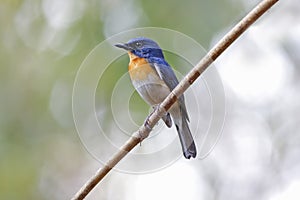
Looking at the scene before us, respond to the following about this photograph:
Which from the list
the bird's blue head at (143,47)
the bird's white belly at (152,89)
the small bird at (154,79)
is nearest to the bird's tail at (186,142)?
the small bird at (154,79)

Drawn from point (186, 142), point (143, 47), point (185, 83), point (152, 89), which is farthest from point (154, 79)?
point (185, 83)

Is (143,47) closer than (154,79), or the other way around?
(143,47)

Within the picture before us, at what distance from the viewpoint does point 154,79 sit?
2.17 meters

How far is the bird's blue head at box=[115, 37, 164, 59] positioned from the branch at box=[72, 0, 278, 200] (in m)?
0.32

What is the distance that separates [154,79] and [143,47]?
0.69ft

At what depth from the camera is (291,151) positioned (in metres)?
4.77

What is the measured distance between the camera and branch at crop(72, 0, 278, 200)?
4.42ft

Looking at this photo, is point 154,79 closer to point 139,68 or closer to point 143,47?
point 139,68

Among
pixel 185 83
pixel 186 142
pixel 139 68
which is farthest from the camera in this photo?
pixel 139 68

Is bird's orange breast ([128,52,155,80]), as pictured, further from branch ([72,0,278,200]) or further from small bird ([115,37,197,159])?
branch ([72,0,278,200])

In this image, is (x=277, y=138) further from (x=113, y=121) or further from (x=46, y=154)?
(x=113, y=121)

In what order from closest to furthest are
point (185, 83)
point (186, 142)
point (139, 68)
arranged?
point (185, 83), point (186, 142), point (139, 68)

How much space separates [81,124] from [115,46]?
0.27 meters

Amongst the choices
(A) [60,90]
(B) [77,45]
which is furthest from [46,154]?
(B) [77,45]
